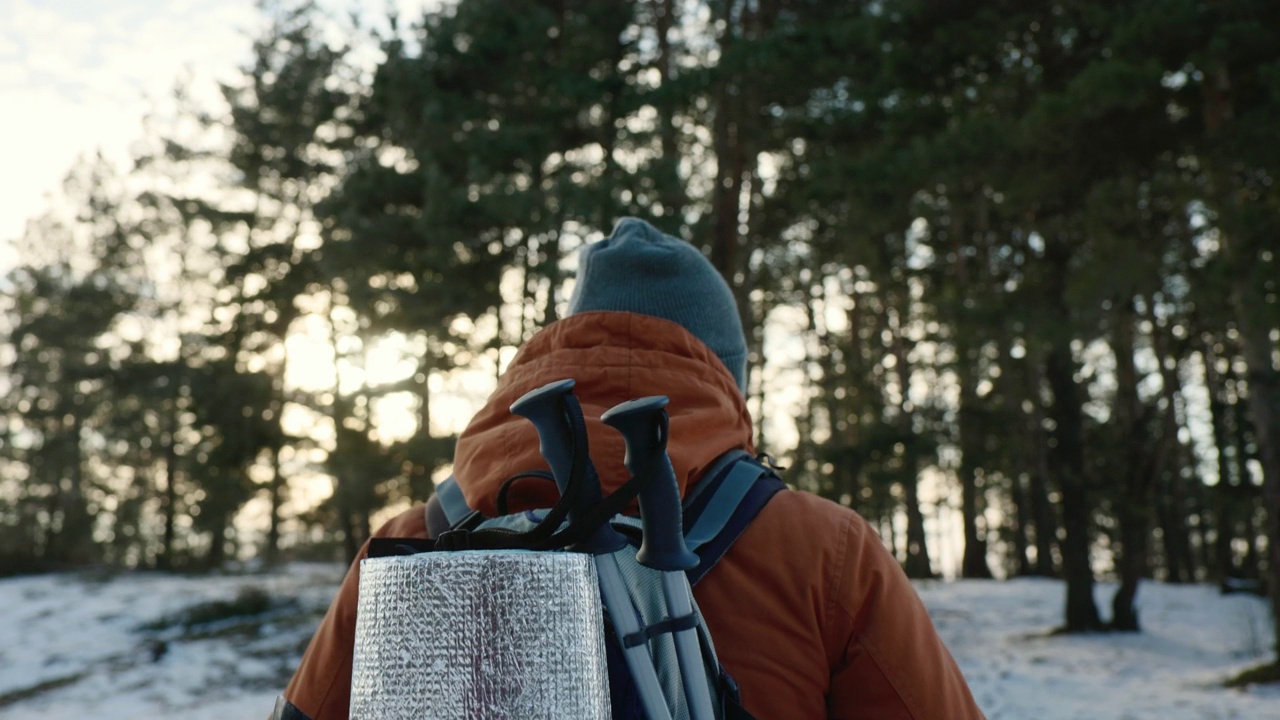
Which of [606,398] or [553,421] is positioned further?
[606,398]

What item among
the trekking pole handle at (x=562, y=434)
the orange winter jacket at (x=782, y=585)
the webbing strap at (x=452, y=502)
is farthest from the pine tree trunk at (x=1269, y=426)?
the trekking pole handle at (x=562, y=434)

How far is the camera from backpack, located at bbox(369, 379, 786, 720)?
81cm

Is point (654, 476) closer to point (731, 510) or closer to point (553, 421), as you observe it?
point (553, 421)

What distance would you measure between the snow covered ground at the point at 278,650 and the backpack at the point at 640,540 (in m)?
6.52

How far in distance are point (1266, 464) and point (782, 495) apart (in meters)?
8.34

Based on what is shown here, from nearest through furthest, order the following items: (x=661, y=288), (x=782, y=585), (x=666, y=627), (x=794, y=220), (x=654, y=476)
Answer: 1. (x=654, y=476)
2. (x=666, y=627)
3. (x=782, y=585)
4. (x=661, y=288)
5. (x=794, y=220)

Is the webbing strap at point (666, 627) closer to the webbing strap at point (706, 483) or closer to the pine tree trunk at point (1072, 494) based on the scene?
the webbing strap at point (706, 483)

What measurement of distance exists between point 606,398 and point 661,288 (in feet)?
0.99

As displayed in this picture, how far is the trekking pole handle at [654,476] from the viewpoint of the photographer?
0.79 meters

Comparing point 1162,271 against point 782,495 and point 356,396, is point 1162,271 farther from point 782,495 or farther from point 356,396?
point 356,396

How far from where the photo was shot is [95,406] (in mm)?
23594

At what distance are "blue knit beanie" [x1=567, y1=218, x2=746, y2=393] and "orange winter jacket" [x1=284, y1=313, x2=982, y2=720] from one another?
239mm

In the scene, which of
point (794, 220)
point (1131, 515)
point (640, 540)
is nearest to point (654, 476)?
point (640, 540)

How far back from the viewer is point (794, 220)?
13.2 metres
